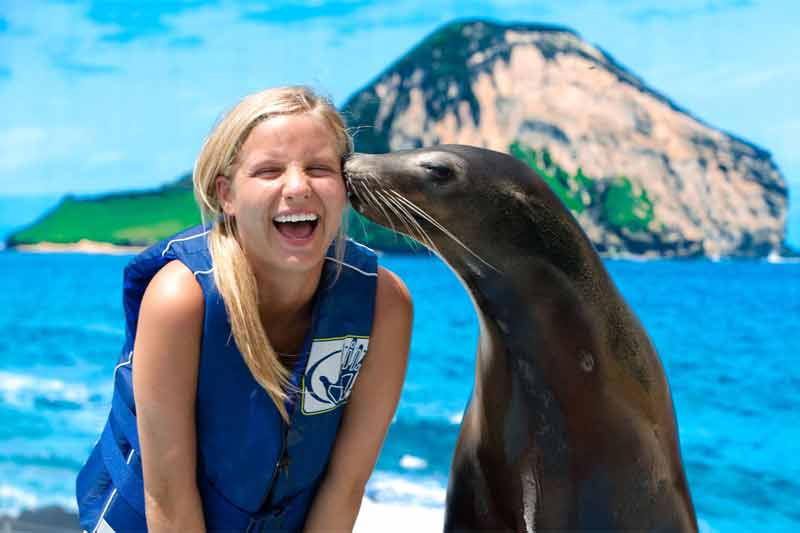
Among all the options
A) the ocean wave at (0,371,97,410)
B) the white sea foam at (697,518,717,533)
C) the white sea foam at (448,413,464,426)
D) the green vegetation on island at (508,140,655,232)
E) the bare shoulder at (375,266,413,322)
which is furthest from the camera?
the green vegetation on island at (508,140,655,232)

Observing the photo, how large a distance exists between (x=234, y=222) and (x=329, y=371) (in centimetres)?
42

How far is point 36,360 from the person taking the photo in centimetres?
2014

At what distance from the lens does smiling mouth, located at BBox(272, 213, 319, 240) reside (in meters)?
2.19

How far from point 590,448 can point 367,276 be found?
0.66 meters

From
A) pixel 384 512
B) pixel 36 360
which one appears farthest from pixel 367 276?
pixel 36 360

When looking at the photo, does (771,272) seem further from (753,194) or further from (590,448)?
(590,448)

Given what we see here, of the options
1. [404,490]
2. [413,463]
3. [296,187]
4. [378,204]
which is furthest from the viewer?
[413,463]

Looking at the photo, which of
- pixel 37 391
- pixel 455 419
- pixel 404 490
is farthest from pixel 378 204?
pixel 37 391

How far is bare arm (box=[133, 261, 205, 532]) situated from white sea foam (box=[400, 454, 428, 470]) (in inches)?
309

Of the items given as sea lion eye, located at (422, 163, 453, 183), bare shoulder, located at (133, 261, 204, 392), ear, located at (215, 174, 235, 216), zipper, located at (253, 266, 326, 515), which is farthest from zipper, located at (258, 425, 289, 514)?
sea lion eye, located at (422, 163, 453, 183)

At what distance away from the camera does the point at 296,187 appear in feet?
7.06

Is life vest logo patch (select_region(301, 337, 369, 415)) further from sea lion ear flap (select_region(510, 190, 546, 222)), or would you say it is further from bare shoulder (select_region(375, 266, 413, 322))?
sea lion ear flap (select_region(510, 190, 546, 222))

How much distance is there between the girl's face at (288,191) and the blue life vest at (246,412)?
0.16 m

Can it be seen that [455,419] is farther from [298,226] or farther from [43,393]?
[298,226]
